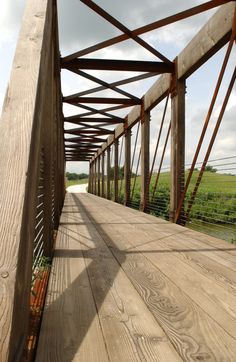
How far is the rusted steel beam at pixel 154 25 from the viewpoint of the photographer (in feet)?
15.2

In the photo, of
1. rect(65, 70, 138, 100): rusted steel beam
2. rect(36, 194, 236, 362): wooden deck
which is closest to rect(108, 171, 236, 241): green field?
rect(36, 194, 236, 362): wooden deck

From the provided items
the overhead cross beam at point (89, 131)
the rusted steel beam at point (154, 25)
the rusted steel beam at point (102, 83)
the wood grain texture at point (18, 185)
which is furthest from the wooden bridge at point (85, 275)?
the overhead cross beam at point (89, 131)

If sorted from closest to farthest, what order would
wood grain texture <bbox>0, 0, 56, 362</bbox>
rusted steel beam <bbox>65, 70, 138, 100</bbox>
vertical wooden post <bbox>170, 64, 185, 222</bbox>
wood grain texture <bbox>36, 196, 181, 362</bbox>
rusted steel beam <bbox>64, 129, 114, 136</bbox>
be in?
wood grain texture <bbox>0, 0, 56, 362</bbox>, wood grain texture <bbox>36, 196, 181, 362</bbox>, vertical wooden post <bbox>170, 64, 185, 222</bbox>, rusted steel beam <bbox>65, 70, 138, 100</bbox>, rusted steel beam <bbox>64, 129, 114, 136</bbox>

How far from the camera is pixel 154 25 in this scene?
5336 mm

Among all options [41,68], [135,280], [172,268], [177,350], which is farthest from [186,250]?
[41,68]

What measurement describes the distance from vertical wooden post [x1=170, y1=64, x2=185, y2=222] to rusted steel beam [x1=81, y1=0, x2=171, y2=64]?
23.4 inches

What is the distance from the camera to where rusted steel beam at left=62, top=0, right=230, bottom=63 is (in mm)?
4618

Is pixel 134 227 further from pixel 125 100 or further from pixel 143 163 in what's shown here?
pixel 125 100

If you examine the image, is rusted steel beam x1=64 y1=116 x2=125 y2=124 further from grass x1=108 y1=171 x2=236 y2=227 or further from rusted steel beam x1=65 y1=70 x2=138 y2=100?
rusted steel beam x1=65 y1=70 x2=138 y2=100

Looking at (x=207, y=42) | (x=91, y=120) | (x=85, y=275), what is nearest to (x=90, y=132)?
(x=91, y=120)

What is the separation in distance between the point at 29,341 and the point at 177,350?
602mm

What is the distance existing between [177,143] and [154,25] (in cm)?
188

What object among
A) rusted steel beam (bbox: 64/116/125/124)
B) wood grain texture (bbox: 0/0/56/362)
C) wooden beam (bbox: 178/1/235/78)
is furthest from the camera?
rusted steel beam (bbox: 64/116/125/124)

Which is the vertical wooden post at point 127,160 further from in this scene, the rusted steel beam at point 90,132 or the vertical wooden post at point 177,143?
the vertical wooden post at point 177,143
